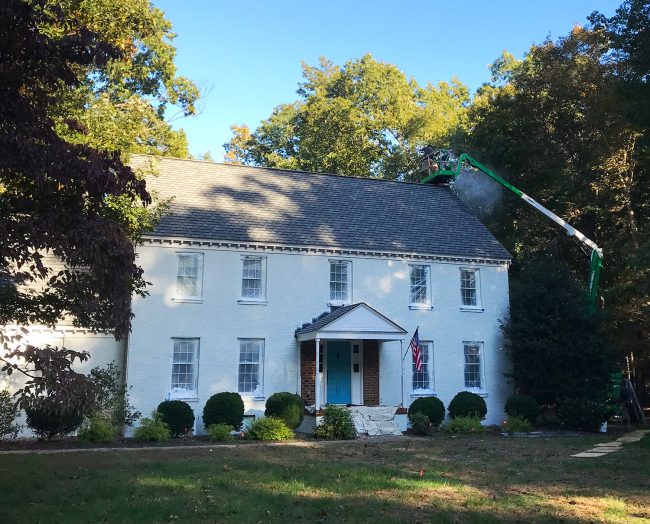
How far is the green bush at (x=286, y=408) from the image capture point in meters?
19.1

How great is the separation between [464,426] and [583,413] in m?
4.42

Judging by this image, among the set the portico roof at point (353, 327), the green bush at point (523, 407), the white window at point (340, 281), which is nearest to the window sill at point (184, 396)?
the portico roof at point (353, 327)

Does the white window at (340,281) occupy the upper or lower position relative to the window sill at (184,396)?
upper

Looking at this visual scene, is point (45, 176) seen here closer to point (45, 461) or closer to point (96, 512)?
point (96, 512)

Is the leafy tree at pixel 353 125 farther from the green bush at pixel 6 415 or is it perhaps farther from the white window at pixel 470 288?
the green bush at pixel 6 415

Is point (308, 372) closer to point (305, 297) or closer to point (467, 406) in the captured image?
point (305, 297)

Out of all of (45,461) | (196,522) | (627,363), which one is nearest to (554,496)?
(196,522)

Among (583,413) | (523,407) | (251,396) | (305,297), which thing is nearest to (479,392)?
(523,407)

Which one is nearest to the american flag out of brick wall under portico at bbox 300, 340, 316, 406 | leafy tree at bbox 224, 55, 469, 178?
brick wall under portico at bbox 300, 340, 316, 406

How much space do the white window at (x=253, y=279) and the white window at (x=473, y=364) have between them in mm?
8480

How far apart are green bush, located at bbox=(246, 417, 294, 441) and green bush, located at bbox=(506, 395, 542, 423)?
8.92m

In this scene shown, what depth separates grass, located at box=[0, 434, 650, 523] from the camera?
26.7 ft

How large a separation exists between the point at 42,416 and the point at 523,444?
1353cm

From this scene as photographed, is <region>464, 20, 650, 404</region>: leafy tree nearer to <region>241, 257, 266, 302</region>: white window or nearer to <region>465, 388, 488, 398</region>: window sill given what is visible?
<region>465, 388, 488, 398</region>: window sill
